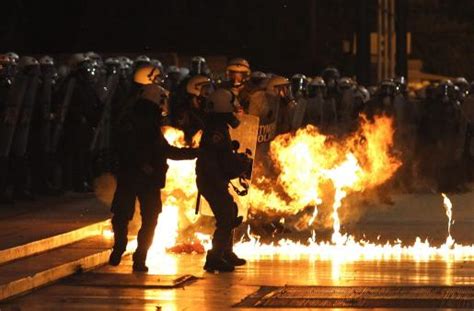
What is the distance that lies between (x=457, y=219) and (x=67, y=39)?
21611 millimetres

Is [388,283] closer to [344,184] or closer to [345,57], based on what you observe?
[344,184]

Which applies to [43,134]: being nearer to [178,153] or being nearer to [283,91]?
[283,91]

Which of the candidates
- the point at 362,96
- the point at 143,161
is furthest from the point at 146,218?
the point at 362,96

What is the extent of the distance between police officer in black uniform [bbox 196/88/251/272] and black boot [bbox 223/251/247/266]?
130 millimetres

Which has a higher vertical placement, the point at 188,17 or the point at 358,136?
the point at 188,17

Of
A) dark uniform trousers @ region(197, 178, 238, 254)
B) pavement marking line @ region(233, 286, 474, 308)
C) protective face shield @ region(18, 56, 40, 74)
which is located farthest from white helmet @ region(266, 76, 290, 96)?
pavement marking line @ region(233, 286, 474, 308)

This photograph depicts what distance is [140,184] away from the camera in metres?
15.9

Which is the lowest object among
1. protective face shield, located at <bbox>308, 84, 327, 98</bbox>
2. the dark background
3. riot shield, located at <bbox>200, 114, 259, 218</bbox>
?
riot shield, located at <bbox>200, 114, 259, 218</bbox>

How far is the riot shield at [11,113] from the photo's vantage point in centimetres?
2142

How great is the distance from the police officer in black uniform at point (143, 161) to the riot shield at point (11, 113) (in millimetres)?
5624

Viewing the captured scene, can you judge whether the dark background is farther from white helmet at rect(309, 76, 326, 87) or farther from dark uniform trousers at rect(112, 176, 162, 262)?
dark uniform trousers at rect(112, 176, 162, 262)

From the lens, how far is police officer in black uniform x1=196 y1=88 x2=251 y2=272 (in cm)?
1622

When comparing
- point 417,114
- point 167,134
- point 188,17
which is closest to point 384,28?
point 188,17

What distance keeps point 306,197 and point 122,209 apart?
160 inches
